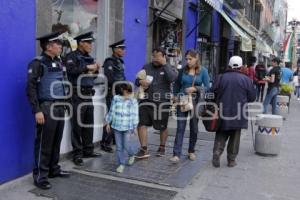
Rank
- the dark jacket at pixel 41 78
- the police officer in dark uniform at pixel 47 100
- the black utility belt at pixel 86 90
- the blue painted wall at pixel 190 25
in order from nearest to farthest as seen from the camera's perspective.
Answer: the dark jacket at pixel 41 78 → the police officer in dark uniform at pixel 47 100 → the black utility belt at pixel 86 90 → the blue painted wall at pixel 190 25

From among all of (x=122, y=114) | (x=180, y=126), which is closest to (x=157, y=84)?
(x=180, y=126)

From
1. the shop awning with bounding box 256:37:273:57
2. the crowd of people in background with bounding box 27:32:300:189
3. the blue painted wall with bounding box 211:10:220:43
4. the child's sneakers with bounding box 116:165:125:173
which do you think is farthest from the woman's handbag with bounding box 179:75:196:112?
the shop awning with bounding box 256:37:273:57

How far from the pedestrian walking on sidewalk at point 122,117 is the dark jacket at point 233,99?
4.86 feet

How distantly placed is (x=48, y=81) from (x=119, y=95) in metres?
1.22

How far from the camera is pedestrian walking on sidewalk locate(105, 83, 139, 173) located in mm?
6062

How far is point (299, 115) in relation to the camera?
50.8 ft

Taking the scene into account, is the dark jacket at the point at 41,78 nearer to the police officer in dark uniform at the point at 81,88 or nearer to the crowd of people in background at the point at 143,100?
the crowd of people in background at the point at 143,100

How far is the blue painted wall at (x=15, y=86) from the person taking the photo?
5.08m

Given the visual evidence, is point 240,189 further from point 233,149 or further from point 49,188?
point 49,188

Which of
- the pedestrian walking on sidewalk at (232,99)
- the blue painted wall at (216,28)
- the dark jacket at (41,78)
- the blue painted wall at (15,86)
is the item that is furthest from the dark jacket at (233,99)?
the blue painted wall at (216,28)

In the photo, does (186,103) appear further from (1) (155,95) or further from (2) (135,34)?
(2) (135,34)

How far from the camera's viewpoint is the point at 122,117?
19.9ft

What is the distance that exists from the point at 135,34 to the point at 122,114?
3442mm

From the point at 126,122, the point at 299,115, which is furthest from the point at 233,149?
the point at 299,115
